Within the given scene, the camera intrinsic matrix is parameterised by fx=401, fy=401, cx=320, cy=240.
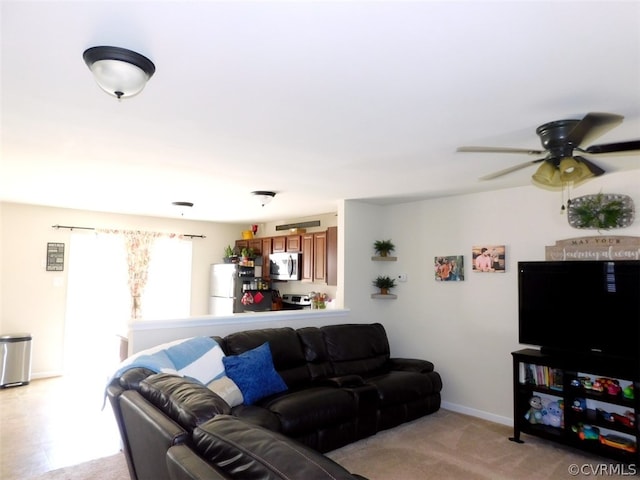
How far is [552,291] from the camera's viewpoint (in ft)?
12.0

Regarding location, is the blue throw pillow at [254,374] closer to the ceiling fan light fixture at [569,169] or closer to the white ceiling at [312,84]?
the white ceiling at [312,84]

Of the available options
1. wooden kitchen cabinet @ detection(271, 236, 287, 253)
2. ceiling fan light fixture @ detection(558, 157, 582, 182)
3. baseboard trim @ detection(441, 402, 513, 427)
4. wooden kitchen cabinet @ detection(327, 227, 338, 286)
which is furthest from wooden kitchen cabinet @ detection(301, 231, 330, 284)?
ceiling fan light fixture @ detection(558, 157, 582, 182)

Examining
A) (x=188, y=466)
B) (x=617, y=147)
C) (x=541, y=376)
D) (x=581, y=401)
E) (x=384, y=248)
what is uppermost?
(x=617, y=147)

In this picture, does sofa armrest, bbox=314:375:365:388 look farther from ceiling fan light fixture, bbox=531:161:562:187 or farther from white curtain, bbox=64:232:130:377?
white curtain, bbox=64:232:130:377

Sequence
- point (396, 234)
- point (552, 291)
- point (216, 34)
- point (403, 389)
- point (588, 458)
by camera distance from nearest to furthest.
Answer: point (216, 34) → point (588, 458) → point (552, 291) → point (403, 389) → point (396, 234)

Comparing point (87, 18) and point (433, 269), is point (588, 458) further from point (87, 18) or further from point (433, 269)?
point (87, 18)

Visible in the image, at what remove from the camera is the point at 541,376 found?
3.61m

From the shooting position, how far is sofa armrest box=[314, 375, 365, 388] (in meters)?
3.65

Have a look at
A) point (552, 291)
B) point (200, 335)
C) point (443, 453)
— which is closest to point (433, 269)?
point (552, 291)

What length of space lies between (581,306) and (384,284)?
2188 mm

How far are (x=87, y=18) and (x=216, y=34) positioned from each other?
44cm

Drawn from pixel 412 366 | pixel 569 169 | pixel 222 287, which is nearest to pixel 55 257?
pixel 222 287

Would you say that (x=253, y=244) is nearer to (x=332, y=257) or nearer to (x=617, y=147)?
(x=332, y=257)

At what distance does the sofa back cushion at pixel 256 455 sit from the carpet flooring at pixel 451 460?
2117mm
